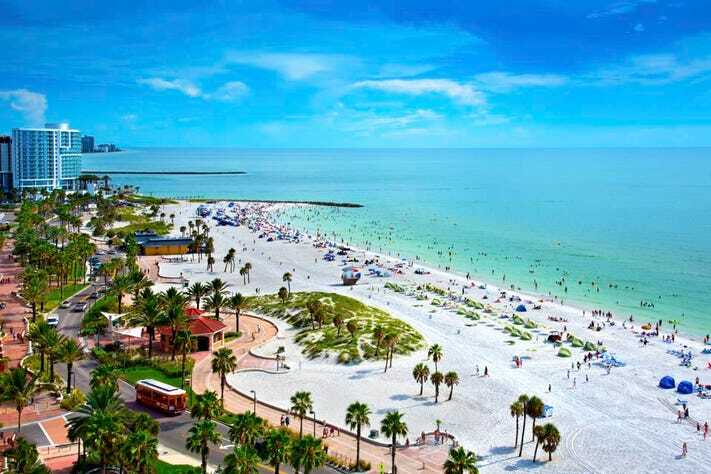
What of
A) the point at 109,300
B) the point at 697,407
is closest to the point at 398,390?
the point at 697,407

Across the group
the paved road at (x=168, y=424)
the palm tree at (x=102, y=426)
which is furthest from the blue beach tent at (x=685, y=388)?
the palm tree at (x=102, y=426)

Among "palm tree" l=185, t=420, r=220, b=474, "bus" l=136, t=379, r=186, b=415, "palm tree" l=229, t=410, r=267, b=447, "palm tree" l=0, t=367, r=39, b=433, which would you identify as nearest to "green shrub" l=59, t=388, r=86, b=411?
"bus" l=136, t=379, r=186, b=415

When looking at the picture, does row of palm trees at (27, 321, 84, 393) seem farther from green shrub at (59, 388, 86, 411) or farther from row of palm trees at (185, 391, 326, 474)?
row of palm trees at (185, 391, 326, 474)

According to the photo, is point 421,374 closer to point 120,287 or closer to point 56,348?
point 56,348

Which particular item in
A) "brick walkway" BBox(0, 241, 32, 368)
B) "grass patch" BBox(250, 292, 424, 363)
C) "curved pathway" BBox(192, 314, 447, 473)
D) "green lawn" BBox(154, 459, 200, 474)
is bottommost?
"curved pathway" BBox(192, 314, 447, 473)

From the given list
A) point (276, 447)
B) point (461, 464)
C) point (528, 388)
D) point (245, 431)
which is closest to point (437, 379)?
point (528, 388)

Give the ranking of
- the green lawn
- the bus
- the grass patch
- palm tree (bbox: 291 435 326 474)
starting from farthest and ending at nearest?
the grass patch
the bus
the green lawn
palm tree (bbox: 291 435 326 474)
